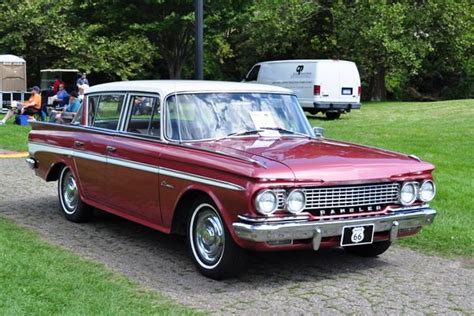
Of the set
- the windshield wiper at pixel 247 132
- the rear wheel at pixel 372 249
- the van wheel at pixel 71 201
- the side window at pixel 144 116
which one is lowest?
the rear wheel at pixel 372 249

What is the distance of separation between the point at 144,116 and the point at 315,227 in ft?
8.09

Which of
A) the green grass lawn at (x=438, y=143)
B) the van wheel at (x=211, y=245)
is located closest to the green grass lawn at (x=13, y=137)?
the green grass lawn at (x=438, y=143)

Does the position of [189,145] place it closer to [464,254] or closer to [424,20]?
[464,254]

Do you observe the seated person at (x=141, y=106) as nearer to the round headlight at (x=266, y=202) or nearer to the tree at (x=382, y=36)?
the round headlight at (x=266, y=202)

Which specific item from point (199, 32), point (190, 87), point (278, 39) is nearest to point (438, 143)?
point (199, 32)

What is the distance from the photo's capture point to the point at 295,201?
5.27 metres

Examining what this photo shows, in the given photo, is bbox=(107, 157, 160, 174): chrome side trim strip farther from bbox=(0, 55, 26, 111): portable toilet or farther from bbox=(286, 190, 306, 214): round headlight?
bbox=(0, 55, 26, 111): portable toilet

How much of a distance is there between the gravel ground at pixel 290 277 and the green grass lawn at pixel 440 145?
61 cm

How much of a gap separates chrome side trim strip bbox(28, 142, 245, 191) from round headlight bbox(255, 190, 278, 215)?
15cm

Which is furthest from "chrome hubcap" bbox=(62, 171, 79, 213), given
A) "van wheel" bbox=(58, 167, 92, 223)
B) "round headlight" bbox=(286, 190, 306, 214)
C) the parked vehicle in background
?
the parked vehicle in background

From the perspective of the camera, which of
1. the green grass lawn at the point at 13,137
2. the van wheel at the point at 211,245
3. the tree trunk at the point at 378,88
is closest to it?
the van wheel at the point at 211,245

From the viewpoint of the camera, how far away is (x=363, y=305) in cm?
508

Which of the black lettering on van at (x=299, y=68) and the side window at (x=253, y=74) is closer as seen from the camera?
the black lettering on van at (x=299, y=68)

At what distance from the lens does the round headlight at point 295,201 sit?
525 centimetres
